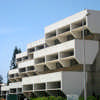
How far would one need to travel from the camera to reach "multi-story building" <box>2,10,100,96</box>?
46.2m

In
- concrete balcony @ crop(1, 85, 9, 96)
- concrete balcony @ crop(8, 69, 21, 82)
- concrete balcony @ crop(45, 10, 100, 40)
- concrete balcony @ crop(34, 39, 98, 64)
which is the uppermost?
concrete balcony @ crop(45, 10, 100, 40)

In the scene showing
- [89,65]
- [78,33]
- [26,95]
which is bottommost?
[26,95]

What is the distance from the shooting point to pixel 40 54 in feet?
193

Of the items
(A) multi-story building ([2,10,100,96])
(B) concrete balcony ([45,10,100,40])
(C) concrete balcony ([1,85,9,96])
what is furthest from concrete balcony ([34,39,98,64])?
(C) concrete balcony ([1,85,9,96])

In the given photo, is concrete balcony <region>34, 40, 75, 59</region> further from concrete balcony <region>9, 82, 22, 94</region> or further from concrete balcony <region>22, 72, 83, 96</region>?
concrete balcony <region>9, 82, 22, 94</region>

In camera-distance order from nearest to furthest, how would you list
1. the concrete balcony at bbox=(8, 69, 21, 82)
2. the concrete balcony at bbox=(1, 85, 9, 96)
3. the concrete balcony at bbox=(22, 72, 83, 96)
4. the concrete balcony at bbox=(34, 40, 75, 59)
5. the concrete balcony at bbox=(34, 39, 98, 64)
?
1. the concrete balcony at bbox=(22, 72, 83, 96)
2. the concrete balcony at bbox=(34, 39, 98, 64)
3. the concrete balcony at bbox=(34, 40, 75, 59)
4. the concrete balcony at bbox=(1, 85, 9, 96)
5. the concrete balcony at bbox=(8, 69, 21, 82)

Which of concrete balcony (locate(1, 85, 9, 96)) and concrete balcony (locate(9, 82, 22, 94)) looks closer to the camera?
concrete balcony (locate(9, 82, 22, 94))

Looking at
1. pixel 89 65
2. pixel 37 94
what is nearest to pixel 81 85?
pixel 89 65

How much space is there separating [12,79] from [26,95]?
2314cm

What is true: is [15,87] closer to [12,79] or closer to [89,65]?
[12,79]

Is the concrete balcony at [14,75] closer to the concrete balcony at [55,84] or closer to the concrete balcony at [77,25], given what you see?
the concrete balcony at [55,84]

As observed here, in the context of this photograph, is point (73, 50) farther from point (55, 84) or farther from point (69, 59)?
point (55, 84)

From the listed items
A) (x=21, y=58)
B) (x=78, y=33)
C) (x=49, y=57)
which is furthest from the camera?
(x=21, y=58)

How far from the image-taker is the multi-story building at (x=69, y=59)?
46.2 metres
